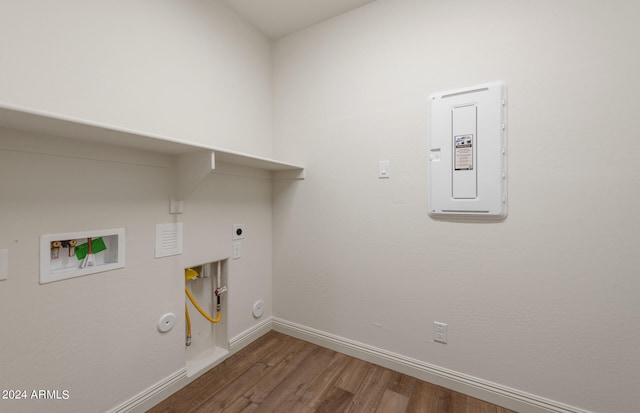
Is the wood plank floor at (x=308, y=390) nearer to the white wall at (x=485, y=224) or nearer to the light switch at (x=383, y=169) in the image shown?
the white wall at (x=485, y=224)

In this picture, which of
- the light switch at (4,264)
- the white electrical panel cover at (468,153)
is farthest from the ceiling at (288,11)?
the light switch at (4,264)

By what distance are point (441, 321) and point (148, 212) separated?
73.2 inches

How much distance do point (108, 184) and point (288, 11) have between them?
A: 1.71m

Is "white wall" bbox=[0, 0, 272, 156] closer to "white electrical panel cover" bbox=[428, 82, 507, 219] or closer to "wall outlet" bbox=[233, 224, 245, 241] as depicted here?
"wall outlet" bbox=[233, 224, 245, 241]

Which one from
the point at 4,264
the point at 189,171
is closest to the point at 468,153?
the point at 189,171

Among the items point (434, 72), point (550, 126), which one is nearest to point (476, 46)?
point (434, 72)

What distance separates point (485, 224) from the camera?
1.55m

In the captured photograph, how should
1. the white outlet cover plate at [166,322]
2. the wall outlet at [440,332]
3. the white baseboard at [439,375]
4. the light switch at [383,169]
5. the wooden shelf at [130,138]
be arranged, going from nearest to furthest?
1. the wooden shelf at [130,138]
2. the white baseboard at [439,375]
3. the white outlet cover plate at [166,322]
4. the wall outlet at [440,332]
5. the light switch at [383,169]

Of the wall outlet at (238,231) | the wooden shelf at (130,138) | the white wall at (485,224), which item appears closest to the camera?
the wooden shelf at (130,138)

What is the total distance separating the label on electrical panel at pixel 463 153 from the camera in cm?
155

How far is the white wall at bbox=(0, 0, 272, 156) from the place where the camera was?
1.08 m

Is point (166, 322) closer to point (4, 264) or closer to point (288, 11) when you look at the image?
point (4, 264)

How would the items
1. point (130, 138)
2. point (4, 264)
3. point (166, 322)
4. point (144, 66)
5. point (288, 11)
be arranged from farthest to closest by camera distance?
point (288, 11) → point (166, 322) → point (144, 66) → point (130, 138) → point (4, 264)

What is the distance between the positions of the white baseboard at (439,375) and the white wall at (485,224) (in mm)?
42
